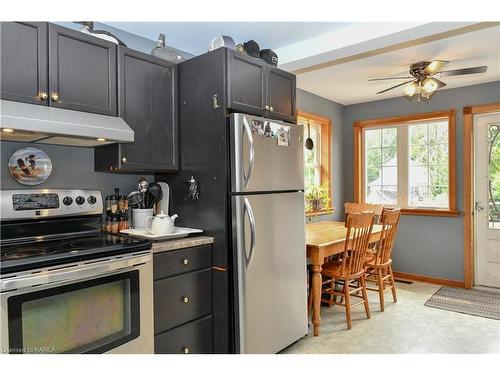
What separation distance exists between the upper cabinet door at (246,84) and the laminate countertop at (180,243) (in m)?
0.84

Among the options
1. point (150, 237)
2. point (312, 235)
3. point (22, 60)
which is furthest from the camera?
point (312, 235)

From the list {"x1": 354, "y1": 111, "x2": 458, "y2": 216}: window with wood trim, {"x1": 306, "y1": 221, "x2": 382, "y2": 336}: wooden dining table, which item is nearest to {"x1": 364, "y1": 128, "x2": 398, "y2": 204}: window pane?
{"x1": 354, "y1": 111, "x2": 458, "y2": 216}: window with wood trim

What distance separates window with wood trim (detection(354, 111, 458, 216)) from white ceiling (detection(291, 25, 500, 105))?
0.50 meters

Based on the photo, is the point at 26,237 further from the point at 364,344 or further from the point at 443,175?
the point at 443,175

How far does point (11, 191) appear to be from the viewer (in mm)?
1890

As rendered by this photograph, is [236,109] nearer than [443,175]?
Yes

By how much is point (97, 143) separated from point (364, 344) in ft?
7.84

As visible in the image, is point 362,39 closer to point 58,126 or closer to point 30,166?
point 58,126

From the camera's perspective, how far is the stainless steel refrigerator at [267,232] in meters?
2.16

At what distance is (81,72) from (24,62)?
28 centimetres

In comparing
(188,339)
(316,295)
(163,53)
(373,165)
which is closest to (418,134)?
(373,165)

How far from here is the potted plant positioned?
14.0ft

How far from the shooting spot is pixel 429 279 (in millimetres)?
4402
